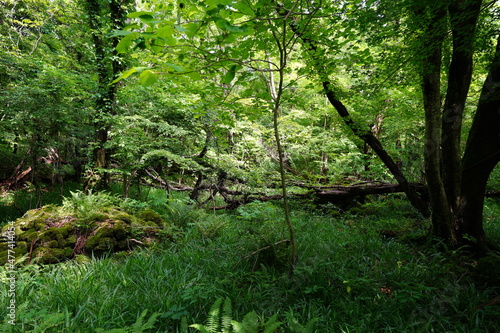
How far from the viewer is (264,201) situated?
702cm

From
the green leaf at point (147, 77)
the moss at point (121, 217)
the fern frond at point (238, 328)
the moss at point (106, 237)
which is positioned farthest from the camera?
the moss at point (121, 217)

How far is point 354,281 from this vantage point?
9.41ft

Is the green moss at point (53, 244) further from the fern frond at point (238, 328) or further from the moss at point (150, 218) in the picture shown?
the fern frond at point (238, 328)

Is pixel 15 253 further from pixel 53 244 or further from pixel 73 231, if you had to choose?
pixel 73 231

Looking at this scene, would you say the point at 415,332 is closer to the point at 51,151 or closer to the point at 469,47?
the point at 469,47

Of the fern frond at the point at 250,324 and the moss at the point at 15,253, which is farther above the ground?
the fern frond at the point at 250,324

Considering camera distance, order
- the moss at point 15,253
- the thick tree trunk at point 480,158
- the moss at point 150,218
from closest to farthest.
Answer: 1. the thick tree trunk at point 480,158
2. the moss at point 15,253
3. the moss at point 150,218

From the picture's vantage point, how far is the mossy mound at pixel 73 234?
376 centimetres

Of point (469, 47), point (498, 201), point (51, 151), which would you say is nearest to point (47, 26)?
point (51, 151)

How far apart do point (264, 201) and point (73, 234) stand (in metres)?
4.67

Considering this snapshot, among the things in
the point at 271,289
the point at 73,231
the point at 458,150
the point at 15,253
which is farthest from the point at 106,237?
the point at 458,150

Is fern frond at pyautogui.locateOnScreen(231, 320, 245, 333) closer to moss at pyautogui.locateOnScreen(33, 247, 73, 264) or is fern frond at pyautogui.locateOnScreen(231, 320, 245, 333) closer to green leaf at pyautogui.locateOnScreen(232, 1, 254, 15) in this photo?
green leaf at pyautogui.locateOnScreen(232, 1, 254, 15)

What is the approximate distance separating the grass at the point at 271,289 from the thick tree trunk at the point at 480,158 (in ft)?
2.17

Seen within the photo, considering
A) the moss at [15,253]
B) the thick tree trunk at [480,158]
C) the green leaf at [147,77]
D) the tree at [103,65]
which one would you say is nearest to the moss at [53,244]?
the moss at [15,253]
